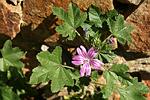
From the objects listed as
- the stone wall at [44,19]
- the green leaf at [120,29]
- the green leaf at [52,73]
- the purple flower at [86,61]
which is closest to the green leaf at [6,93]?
the stone wall at [44,19]

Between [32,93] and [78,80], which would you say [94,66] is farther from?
[32,93]

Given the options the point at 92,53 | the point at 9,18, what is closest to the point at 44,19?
the point at 9,18

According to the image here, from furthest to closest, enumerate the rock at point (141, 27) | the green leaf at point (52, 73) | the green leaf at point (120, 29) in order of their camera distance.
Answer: the rock at point (141, 27)
the green leaf at point (120, 29)
the green leaf at point (52, 73)

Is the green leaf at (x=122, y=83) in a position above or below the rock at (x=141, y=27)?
below

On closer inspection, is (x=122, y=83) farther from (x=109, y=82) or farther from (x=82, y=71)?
(x=82, y=71)

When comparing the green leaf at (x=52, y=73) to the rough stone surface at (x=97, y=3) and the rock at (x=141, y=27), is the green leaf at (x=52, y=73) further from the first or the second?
the rock at (x=141, y=27)

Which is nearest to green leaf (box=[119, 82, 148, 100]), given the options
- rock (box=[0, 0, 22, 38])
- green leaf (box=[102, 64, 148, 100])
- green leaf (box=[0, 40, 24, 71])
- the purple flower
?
green leaf (box=[102, 64, 148, 100])
